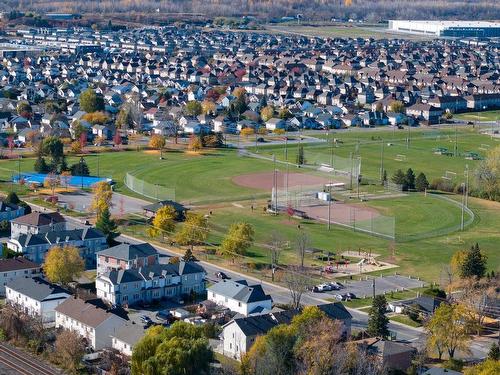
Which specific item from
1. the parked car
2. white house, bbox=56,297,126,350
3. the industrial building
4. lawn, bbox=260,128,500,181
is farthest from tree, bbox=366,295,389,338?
the industrial building

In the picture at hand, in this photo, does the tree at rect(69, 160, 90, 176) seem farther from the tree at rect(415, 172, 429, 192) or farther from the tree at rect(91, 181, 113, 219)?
the tree at rect(415, 172, 429, 192)

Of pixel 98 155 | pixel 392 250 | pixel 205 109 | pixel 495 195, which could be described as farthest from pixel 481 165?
pixel 205 109

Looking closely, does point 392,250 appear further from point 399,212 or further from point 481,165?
point 481,165

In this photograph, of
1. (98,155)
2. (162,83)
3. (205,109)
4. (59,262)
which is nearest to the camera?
(59,262)

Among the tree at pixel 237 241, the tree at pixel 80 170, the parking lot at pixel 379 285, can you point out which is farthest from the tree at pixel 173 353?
the tree at pixel 80 170

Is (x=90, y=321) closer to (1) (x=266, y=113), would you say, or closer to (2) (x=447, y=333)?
(2) (x=447, y=333)

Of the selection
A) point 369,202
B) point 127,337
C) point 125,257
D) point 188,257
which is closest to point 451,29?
point 369,202
